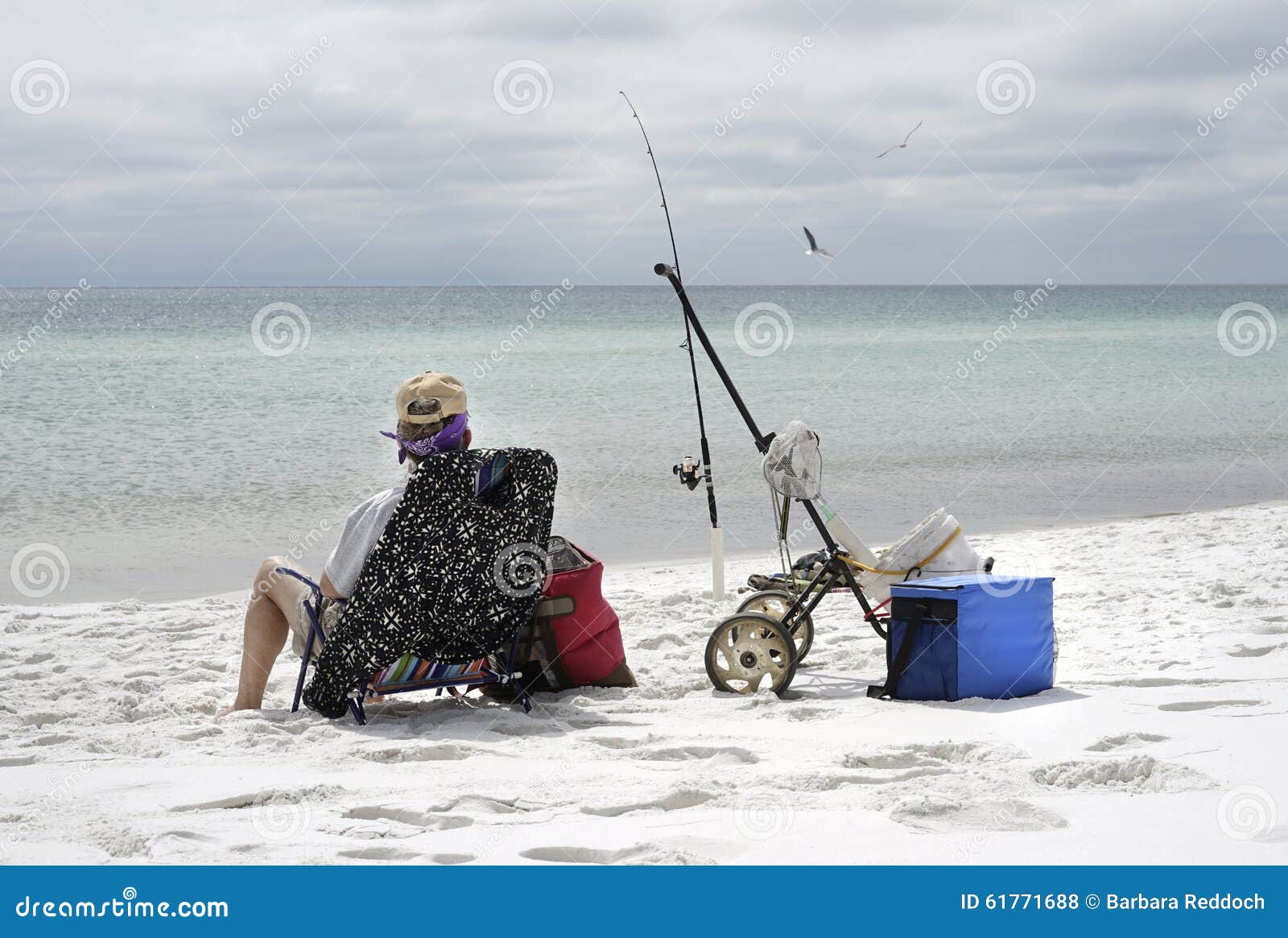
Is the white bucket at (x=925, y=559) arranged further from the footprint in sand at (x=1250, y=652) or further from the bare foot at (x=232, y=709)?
the bare foot at (x=232, y=709)

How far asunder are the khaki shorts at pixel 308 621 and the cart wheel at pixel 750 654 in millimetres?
1269

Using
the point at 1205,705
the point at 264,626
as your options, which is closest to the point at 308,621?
the point at 264,626

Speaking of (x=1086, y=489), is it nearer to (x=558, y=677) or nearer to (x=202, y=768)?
(x=558, y=677)

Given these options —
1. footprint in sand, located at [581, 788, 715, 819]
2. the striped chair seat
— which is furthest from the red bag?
footprint in sand, located at [581, 788, 715, 819]

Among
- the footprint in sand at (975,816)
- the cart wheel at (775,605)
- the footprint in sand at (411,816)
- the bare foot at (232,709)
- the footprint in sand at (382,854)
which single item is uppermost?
the cart wheel at (775,605)

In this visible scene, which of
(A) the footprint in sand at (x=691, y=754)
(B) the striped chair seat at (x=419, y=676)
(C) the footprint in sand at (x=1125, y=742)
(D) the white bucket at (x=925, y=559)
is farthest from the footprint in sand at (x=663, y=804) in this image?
(D) the white bucket at (x=925, y=559)

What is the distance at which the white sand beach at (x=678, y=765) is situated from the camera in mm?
2721

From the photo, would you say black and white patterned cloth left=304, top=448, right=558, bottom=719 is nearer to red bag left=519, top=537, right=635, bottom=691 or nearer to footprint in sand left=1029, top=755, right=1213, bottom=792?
red bag left=519, top=537, right=635, bottom=691

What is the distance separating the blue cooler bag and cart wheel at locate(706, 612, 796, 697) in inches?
12.5

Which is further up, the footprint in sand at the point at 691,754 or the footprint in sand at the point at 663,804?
the footprint in sand at the point at 691,754

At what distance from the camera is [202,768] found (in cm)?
334

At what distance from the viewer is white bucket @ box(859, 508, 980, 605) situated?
4.52 metres

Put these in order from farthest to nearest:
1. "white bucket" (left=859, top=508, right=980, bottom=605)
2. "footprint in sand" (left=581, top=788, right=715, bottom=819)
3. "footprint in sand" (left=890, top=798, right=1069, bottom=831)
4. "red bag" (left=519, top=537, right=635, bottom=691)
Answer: "white bucket" (left=859, top=508, right=980, bottom=605)
"red bag" (left=519, top=537, right=635, bottom=691)
"footprint in sand" (left=581, top=788, right=715, bottom=819)
"footprint in sand" (left=890, top=798, right=1069, bottom=831)

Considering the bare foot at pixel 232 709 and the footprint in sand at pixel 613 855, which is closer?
the footprint in sand at pixel 613 855
